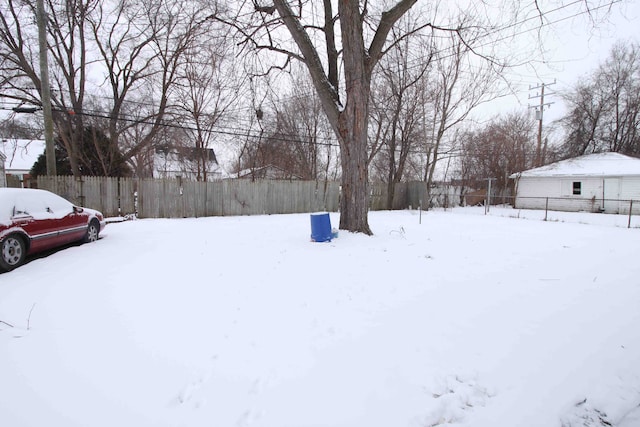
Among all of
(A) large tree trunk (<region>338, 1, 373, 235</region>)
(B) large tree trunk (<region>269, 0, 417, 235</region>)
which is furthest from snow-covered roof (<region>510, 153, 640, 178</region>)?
(A) large tree trunk (<region>338, 1, 373, 235</region>)

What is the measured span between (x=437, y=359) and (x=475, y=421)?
70 cm

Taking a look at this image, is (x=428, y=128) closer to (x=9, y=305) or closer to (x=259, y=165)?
(x=259, y=165)

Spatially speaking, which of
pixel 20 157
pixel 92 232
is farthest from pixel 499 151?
pixel 20 157

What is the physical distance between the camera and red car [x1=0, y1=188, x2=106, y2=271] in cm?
521

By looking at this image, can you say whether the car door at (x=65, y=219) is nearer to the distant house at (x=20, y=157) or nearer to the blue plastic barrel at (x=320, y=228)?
the blue plastic barrel at (x=320, y=228)

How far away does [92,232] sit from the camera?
7727 millimetres

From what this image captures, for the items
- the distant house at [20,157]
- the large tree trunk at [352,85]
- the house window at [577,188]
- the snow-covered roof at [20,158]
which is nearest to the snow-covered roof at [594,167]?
the house window at [577,188]

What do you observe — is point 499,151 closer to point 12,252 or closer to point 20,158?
point 12,252

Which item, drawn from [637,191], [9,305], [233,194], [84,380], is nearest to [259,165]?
[233,194]

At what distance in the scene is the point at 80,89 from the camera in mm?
15484

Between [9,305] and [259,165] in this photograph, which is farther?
[259,165]

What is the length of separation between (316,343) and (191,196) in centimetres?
1214

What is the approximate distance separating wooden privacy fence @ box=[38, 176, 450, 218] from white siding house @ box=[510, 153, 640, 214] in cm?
1293

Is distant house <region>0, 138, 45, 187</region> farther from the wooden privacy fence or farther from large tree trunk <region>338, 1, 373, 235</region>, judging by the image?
large tree trunk <region>338, 1, 373, 235</region>
